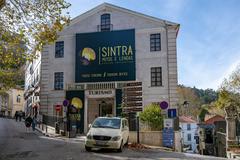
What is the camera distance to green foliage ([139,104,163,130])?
22.3 m

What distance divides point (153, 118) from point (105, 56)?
32.4ft

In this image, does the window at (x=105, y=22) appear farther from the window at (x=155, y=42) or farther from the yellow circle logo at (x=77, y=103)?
the yellow circle logo at (x=77, y=103)

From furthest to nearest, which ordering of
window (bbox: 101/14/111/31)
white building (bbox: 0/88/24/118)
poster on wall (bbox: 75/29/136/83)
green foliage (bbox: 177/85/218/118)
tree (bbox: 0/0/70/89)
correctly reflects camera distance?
1. white building (bbox: 0/88/24/118)
2. green foliage (bbox: 177/85/218/118)
3. window (bbox: 101/14/111/31)
4. poster on wall (bbox: 75/29/136/83)
5. tree (bbox: 0/0/70/89)

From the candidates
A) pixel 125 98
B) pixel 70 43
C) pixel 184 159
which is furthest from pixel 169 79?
pixel 184 159

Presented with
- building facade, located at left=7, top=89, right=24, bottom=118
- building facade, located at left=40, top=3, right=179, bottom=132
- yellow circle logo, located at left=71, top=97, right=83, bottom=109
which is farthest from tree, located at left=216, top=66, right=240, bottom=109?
building facade, located at left=7, top=89, right=24, bottom=118

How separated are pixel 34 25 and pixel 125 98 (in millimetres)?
15823

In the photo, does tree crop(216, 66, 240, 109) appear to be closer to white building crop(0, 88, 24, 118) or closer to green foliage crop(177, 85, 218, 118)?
green foliage crop(177, 85, 218, 118)

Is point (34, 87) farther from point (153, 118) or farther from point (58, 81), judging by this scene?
point (153, 118)

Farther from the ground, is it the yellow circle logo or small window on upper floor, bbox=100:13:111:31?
small window on upper floor, bbox=100:13:111:31

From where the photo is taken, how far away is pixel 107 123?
16062 millimetres

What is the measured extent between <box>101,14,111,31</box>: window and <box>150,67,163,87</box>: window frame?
606 centimetres

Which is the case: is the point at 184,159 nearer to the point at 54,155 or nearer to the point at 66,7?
the point at 54,155

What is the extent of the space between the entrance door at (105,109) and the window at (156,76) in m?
4.79

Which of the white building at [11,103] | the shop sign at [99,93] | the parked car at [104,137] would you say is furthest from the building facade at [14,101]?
the parked car at [104,137]
